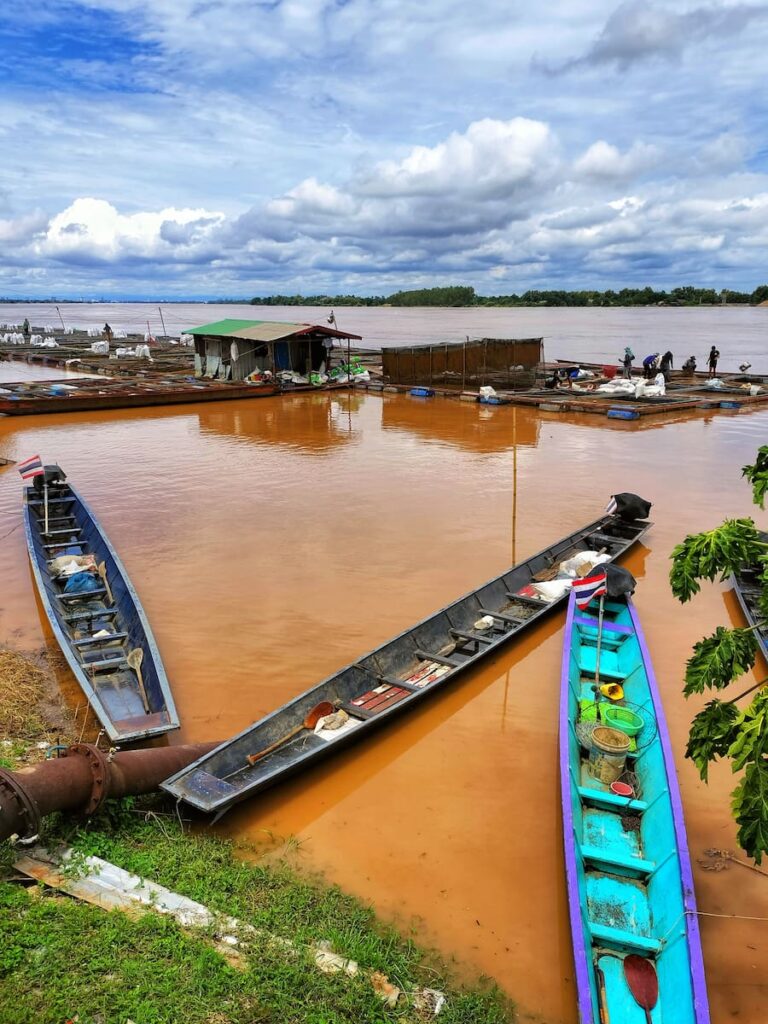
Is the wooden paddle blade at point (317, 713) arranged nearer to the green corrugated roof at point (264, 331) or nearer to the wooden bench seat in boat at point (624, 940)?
the wooden bench seat in boat at point (624, 940)

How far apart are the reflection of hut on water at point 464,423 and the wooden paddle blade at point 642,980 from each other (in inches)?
675

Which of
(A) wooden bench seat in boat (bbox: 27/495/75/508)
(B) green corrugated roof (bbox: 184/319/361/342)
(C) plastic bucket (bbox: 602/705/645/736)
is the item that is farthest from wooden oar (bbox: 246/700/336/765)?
(B) green corrugated roof (bbox: 184/319/361/342)

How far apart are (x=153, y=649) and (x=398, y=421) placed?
19.2 m

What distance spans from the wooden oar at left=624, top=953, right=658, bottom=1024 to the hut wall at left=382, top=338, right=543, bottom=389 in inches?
1105

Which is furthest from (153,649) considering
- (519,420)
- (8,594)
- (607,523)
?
(519,420)

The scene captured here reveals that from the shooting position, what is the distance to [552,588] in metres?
9.74

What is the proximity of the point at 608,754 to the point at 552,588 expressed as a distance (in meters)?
4.07

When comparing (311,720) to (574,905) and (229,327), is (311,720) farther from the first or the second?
(229,327)

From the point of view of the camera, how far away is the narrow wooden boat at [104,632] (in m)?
6.46

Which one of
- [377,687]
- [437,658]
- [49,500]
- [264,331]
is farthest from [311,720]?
[264,331]

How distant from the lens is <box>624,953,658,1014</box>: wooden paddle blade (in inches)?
160

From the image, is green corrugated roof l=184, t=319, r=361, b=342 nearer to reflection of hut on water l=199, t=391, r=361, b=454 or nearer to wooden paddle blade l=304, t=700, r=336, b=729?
reflection of hut on water l=199, t=391, r=361, b=454

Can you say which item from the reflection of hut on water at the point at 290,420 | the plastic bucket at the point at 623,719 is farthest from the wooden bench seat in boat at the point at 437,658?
the reflection of hut on water at the point at 290,420

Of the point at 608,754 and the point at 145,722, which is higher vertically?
the point at 145,722
